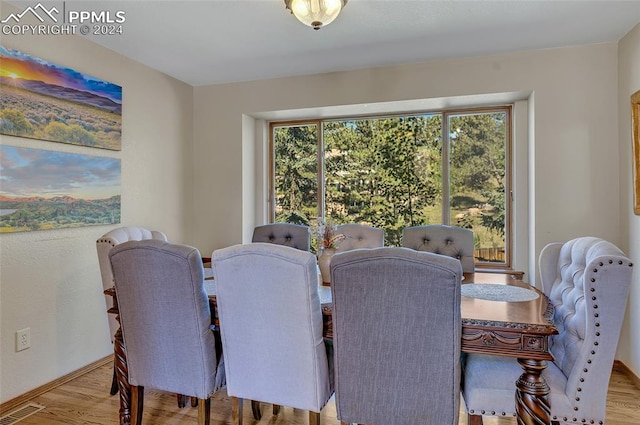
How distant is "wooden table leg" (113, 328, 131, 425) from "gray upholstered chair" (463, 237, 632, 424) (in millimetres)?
1668

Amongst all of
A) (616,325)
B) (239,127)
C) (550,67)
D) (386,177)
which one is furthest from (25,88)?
(550,67)

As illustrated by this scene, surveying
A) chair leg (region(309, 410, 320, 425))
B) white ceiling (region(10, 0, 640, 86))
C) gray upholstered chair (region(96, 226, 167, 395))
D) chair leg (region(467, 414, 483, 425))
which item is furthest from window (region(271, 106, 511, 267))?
chair leg (region(309, 410, 320, 425))

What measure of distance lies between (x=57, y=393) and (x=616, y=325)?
10.2ft

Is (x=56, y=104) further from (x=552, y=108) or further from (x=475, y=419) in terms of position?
(x=552, y=108)

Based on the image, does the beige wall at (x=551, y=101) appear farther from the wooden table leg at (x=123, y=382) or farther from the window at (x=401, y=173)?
the wooden table leg at (x=123, y=382)

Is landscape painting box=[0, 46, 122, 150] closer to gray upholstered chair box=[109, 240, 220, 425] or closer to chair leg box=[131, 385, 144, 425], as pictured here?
gray upholstered chair box=[109, 240, 220, 425]

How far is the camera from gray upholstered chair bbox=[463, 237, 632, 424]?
1.38 m

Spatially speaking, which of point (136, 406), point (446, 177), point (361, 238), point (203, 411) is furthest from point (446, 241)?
point (136, 406)

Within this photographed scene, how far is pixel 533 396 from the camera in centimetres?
145

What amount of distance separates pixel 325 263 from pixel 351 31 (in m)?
1.63

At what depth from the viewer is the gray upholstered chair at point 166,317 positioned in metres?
1.65

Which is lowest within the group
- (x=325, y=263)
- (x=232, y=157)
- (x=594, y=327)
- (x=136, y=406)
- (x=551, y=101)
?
(x=136, y=406)

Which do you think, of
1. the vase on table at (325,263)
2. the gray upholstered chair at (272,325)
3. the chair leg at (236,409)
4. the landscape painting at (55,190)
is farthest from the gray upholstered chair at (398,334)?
the landscape painting at (55,190)

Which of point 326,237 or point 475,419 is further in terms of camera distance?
point 326,237
